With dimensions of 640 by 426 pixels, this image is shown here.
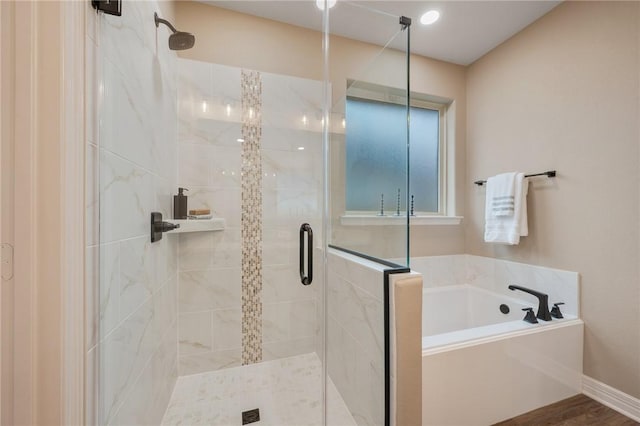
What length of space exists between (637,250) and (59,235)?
96.9 inches

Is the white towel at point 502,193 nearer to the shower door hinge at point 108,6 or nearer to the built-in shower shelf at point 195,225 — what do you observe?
the built-in shower shelf at point 195,225

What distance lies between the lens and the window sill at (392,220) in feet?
4.43

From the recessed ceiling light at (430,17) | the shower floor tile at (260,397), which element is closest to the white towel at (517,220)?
the recessed ceiling light at (430,17)

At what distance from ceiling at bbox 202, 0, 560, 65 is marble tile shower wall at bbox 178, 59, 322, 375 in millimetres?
454

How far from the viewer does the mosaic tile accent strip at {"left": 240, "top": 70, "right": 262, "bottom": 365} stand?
174 centimetres

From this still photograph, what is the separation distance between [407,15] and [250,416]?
2839mm

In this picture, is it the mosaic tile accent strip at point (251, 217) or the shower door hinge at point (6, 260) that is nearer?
the shower door hinge at point (6, 260)

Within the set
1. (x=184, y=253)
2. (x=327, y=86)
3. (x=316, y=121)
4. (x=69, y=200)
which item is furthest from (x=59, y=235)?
(x=327, y=86)

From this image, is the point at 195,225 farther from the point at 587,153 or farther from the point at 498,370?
the point at 587,153

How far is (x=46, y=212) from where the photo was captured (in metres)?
0.53

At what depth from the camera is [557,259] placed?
170 centimetres

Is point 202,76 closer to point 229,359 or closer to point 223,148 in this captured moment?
point 223,148

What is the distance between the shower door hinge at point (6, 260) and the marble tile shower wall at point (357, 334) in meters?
1.06

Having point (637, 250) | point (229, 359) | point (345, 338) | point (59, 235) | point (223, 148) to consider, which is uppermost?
point (223, 148)
